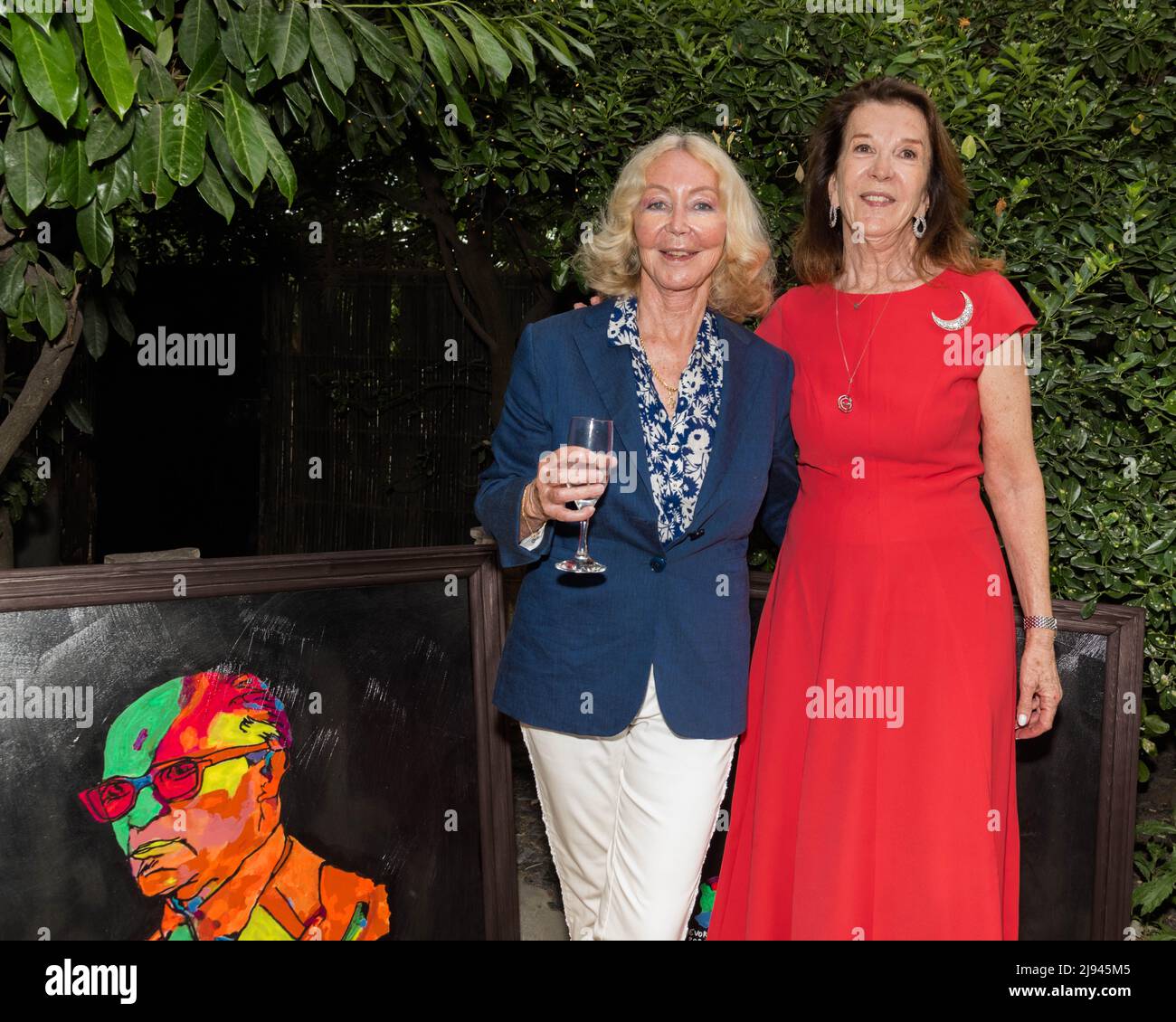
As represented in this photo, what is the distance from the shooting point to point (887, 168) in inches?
100

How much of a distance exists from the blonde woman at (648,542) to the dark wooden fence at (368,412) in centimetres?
623

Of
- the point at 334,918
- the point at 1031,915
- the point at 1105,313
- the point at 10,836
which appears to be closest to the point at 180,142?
the point at 10,836

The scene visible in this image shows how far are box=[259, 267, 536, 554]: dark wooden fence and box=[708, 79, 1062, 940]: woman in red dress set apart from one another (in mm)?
6241

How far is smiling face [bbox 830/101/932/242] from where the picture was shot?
255 centimetres

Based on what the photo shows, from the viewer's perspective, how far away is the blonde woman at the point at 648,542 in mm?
2418

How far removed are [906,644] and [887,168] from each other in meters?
0.96

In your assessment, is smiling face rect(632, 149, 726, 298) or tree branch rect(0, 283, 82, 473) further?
tree branch rect(0, 283, 82, 473)

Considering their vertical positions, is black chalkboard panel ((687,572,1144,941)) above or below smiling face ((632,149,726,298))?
below

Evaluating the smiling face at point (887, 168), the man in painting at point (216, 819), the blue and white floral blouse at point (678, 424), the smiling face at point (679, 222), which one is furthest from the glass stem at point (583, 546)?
the smiling face at point (887, 168)

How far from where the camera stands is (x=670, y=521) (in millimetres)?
2445

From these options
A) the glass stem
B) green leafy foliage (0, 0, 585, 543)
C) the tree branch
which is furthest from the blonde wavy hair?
the tree branch

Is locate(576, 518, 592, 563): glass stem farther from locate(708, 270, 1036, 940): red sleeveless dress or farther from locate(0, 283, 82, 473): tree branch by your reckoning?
locate(0, 283, 82, 473): tree branch

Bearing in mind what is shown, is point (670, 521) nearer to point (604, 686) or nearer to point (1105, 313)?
point (604, 686)

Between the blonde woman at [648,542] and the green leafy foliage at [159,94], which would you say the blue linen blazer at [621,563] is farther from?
the green leafy foliage at [159,94]
